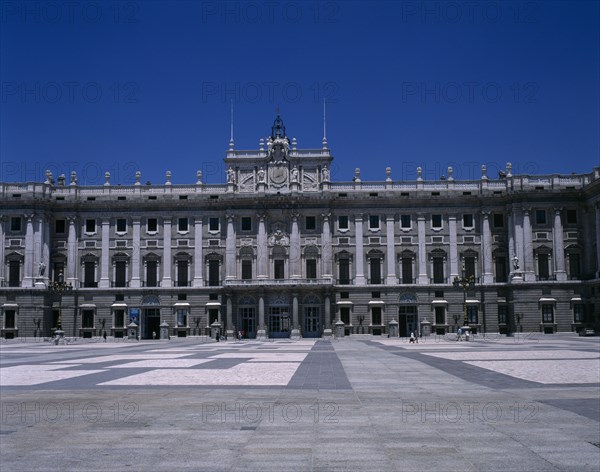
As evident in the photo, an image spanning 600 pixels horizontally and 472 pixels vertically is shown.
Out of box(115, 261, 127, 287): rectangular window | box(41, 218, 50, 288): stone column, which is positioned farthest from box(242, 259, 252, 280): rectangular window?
box(41, 218, 50, 288): stone column

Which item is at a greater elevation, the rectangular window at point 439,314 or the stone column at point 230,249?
the stone column at point 230,249

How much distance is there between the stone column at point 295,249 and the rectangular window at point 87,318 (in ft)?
70.8

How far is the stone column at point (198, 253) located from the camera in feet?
231

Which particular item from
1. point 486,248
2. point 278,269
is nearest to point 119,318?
point 278,269

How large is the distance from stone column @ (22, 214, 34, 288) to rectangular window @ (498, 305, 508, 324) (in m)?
48.3

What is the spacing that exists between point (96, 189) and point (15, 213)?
8502mm

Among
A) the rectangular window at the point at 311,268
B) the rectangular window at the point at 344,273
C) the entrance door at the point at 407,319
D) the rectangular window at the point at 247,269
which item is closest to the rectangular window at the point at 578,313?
the entrance door at the point at 407,319

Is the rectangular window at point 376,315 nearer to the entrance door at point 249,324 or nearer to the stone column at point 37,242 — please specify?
the entrance door at point 249,324

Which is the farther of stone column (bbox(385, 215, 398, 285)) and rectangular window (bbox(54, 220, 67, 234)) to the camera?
rectangular window (bbox(54, 220, 67, 234))

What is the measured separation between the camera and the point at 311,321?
69.3 m

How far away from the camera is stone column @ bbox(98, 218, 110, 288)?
231ft

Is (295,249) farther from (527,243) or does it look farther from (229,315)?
(527,243)

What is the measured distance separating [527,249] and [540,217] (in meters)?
3.75

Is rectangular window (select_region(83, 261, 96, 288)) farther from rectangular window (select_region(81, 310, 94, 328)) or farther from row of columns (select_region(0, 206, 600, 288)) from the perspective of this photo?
rectangular window (select_region(81, 310, 94, 328))
